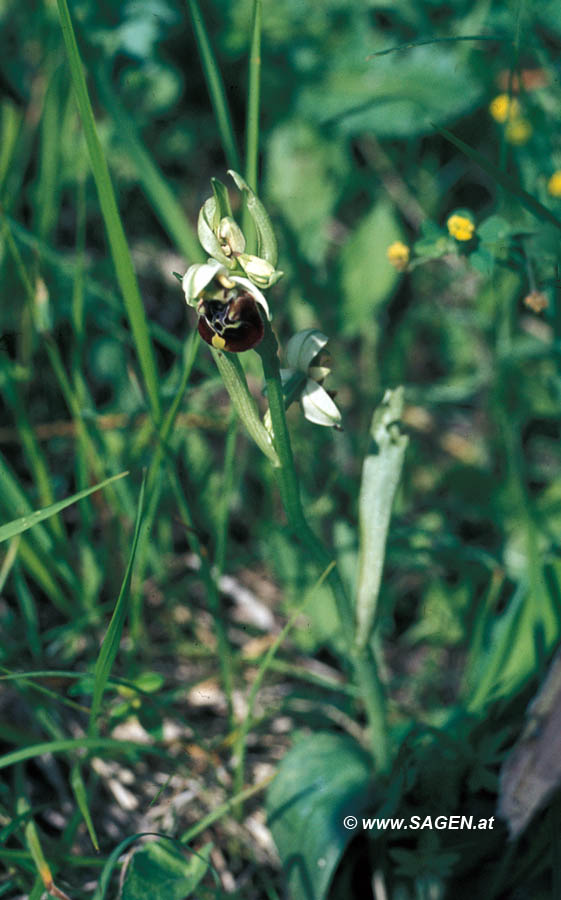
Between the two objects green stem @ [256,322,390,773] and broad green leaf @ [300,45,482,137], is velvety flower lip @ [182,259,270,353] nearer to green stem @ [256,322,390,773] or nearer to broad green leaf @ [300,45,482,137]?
green stem @ [256,322,390,773]

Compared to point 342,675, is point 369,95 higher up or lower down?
higher up

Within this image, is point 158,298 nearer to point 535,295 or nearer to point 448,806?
point 535,295

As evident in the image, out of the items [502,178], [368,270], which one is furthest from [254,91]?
[368,270]

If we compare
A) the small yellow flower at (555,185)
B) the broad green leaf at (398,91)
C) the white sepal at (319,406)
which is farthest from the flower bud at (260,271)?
the broad green leaf at (398,91)

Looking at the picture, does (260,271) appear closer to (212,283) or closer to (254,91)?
(212,283)

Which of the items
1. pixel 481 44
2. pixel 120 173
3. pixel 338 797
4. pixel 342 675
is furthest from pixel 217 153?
pixel 338 797

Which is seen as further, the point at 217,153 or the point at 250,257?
the point at 217,153
